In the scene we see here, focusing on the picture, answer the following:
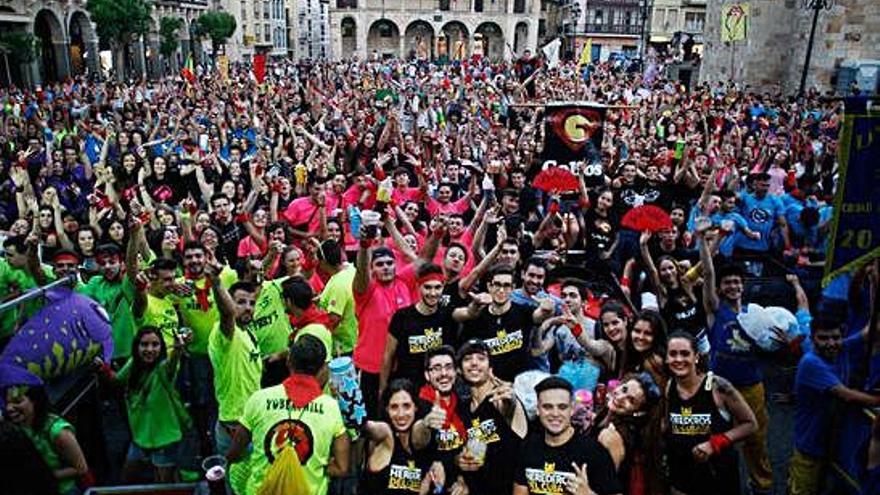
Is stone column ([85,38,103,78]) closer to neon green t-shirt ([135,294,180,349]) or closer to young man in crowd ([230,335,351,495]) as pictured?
neon green t-shirt ([135,294,180,349])

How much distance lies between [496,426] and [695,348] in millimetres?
1227

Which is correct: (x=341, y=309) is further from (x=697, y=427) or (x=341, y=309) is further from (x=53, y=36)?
(x=53, y=36)

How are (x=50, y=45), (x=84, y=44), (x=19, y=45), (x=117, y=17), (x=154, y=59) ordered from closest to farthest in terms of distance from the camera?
(x=19, y=45) → (x=117, y=17) → (x=50, y=45) → (x=84, y=44) → (x=154, y=59)

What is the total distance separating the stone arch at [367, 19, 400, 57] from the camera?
74.9 metres

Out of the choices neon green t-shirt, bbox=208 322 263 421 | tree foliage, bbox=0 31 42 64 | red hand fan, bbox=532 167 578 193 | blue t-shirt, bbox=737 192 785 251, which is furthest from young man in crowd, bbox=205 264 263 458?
tree foliage, bbox=0 31 42 64

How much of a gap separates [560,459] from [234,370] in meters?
2.14

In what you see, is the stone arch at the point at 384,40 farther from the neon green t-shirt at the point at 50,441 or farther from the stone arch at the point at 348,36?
the neon green t-shirt at the point at 50,441

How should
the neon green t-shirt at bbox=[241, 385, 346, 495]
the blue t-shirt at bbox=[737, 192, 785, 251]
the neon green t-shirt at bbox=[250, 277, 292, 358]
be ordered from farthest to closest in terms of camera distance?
the blue t-shirt at bbox=[737, 192, 785, 251]
the neon green t-shirt at bbox=[250, 277, 292, 358]
the neon green t-shirt at bbox=[241, 385, 346, 495]

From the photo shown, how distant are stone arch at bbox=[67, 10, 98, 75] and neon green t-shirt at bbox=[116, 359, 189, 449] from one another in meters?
37.1

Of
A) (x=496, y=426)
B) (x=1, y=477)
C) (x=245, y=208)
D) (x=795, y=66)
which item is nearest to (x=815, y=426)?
(x=496, y=426)

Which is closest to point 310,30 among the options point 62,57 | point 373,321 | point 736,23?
point 62,57

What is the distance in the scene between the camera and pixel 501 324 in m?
4.70

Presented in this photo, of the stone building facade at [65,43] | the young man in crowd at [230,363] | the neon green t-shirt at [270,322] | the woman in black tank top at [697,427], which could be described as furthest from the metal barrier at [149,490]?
the stone building facade at [65,43]

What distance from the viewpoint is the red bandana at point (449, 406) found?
11.7ft
